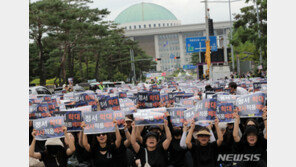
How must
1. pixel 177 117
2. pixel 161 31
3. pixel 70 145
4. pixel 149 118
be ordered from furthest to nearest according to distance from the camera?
pixel 161 31 < pixel 177 117 < pixel 149 118 < pixel 70 145

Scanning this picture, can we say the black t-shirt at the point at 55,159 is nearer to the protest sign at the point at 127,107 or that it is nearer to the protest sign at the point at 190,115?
the protest sign at the point at 190,115

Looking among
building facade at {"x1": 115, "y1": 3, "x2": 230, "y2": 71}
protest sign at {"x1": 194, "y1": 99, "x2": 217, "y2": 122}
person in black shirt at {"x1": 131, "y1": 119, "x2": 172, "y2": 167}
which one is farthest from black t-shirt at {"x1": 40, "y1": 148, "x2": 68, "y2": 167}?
building facade at {"x1": 115, "y1": 3, "x2": 230, "y2": 71}

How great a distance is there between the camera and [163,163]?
6.36 m

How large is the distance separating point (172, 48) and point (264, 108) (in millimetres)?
171329

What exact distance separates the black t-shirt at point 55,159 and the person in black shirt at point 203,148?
1959mm

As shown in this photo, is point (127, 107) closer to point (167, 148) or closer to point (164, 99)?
point (164, 99)

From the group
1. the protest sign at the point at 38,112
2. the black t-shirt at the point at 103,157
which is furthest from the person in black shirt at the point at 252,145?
the protest sign at the point at 38,112

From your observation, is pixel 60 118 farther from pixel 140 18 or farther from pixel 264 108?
pixel 140 18

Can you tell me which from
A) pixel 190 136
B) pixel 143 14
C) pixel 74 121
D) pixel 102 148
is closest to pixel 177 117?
pixel 190 136

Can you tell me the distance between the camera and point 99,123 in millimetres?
6734

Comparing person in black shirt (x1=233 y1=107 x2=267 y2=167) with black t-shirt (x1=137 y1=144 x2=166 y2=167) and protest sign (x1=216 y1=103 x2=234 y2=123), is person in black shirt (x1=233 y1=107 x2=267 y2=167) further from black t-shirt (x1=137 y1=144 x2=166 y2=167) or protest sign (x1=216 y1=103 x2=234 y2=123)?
black t-shirt (x1=137 y1=144 x2=166 y2=167)

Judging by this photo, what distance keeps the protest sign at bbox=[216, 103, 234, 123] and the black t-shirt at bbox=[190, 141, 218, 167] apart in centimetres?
56

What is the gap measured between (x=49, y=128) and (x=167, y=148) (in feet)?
6.05

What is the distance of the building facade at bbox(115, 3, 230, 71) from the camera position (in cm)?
15646
